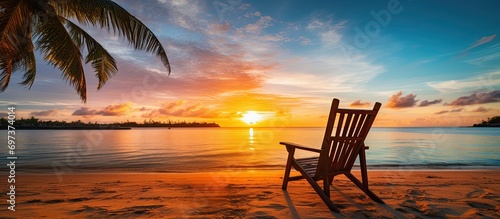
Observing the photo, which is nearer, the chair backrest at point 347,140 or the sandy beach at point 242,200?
the sandy beach at point 242,200

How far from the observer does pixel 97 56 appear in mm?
7512

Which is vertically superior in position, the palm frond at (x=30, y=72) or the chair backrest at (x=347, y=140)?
the palm frond at (x=30, y=72)

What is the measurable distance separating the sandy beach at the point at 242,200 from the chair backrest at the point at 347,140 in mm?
589

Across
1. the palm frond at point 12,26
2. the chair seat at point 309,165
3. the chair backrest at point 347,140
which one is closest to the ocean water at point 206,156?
the palm frond at point 12,26

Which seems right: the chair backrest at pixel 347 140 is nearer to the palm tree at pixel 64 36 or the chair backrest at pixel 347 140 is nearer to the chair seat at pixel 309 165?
the chair seat at pixel 309 165

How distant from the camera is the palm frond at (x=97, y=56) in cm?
749

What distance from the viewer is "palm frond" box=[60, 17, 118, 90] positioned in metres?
7.49

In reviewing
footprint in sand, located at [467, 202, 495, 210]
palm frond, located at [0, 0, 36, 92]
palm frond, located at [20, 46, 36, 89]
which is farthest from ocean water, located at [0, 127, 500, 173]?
footprint in sand, located at [467, 202, 495, 210]

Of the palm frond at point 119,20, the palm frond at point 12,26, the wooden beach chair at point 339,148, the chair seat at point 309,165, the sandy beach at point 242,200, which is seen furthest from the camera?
the palm frond at point 119,20

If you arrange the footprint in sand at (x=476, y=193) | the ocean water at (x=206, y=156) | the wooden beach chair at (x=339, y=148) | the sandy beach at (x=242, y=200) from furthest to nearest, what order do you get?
the ocean water at (x=206, y=156)
the footprint in sand at (x=476, y=193)
the wooden beach chair at (x=339, y=148)
the sandy beach at (x=242, y=200)

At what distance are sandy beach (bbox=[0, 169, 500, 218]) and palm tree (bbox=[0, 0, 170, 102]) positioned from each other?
3.22 meters

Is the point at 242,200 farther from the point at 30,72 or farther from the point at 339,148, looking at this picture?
the point at 30,72

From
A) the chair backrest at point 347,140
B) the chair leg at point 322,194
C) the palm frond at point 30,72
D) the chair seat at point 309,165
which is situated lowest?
the chair leg at point 322,194

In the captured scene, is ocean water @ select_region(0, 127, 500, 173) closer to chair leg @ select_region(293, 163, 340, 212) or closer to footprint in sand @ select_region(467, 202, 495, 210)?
footprint in sand @ select_region(467, 202, 495, 210)
